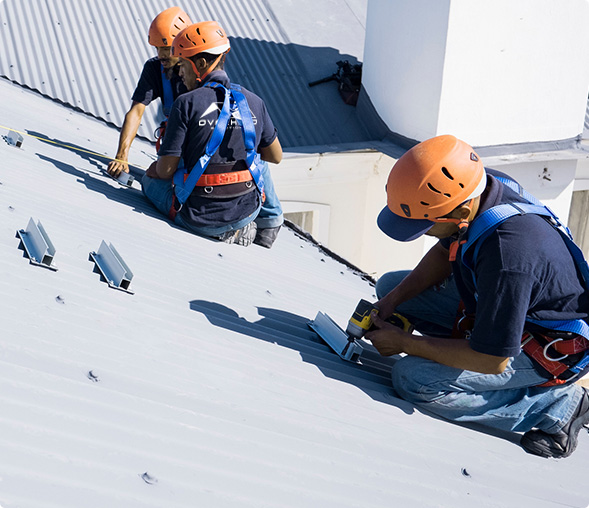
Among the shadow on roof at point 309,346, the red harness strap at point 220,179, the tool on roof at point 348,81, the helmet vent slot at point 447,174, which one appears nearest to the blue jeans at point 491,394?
the shadow on roof at point 309,346

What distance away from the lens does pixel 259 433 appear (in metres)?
2.38

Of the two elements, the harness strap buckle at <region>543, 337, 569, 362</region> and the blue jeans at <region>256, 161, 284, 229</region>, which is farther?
the blue jeans at <region>256, 161, 284, 229</region>

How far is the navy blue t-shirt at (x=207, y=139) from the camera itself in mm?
4203

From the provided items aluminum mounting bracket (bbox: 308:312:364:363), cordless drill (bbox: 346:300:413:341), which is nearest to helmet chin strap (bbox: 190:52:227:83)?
aluminum mounting bracket (bbox: 308:312:364:363)

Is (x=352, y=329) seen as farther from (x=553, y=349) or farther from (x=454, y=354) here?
(x=553, y=349)

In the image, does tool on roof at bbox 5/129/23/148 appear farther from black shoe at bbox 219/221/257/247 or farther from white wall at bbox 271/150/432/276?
white wall at bbox 271/150/432/276

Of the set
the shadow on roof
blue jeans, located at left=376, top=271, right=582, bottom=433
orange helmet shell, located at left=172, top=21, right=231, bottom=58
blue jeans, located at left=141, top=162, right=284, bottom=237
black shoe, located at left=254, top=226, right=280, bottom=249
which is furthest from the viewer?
black shoe, located at left=254, top=226, right=280, bottom=249

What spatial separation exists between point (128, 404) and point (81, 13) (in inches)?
299

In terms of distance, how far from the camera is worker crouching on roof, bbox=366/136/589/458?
2.65 metres

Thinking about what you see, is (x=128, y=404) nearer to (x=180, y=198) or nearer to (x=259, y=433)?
(x=259, y=433)

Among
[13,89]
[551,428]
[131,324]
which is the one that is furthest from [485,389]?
[13,89]

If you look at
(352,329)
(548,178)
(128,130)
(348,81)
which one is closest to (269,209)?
(128,130)

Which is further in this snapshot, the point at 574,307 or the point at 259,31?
the point at 259,31

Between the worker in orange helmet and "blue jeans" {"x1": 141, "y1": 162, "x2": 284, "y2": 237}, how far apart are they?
1.13ft
